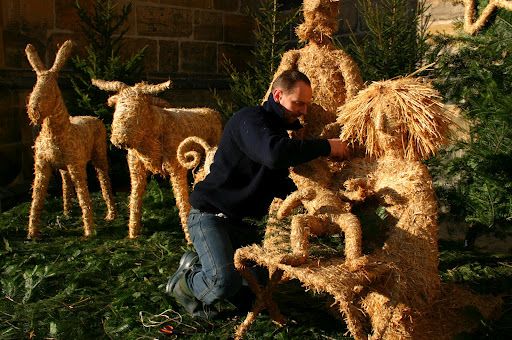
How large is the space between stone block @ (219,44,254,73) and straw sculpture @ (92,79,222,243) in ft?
14.9

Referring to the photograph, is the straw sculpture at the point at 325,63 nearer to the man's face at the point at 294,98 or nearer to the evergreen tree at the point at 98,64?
the man's face at the point at 294,98

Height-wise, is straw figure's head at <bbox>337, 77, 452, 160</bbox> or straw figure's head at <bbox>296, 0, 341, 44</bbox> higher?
straw figure's head at <bbox>296, 0, 341, 44</bbox>

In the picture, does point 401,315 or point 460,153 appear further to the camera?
point 460,153

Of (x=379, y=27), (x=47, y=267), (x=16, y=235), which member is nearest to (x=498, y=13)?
(x=379, y=27)

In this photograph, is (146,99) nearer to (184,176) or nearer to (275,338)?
(184,176)

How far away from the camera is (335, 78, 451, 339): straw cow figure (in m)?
2.86

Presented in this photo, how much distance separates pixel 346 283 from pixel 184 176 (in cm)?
281

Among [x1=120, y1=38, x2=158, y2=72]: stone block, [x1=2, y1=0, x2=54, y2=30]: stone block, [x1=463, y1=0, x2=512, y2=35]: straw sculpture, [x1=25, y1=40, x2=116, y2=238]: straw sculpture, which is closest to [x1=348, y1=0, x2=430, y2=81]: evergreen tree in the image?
[x1=463, y1=0, x2=512, y2=35]: straw sculpture

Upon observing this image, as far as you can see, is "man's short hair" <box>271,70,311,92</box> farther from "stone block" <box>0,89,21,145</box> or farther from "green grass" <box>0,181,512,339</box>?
"stone block" <box>0,89,21,145</box>

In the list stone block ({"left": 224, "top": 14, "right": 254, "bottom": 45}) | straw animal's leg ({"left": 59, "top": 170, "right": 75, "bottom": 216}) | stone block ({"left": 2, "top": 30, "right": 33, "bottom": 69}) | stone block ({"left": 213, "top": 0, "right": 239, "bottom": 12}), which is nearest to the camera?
straw animal's leg ({"left": 59, "top": 170, "right": 75, "bottom": 216})

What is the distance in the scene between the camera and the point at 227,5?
31.8 ft

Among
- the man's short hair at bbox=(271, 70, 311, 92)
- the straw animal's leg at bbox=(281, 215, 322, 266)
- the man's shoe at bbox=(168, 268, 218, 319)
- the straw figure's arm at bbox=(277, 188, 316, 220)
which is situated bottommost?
the man's shoe at bbox=(168, 268, 218, 319)

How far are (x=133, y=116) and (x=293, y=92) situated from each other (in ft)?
6.30

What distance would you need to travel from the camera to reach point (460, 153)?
16.9ft
